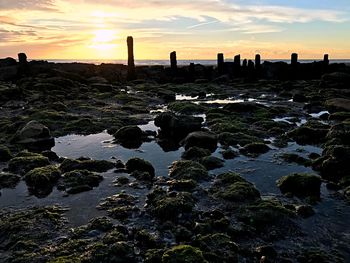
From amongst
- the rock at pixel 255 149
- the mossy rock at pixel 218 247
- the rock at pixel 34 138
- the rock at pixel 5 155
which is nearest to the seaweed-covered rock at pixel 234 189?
the mossy rock at pixel 218 247

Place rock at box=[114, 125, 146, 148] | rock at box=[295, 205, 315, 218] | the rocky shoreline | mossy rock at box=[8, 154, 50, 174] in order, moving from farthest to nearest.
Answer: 1. rock at box=[114, 125, 146, 148]
2. mossy rock at box=[8, 154, 50, 174]
3. rock at box=[295, 205, 315, 218]
4. the rocky shoreline

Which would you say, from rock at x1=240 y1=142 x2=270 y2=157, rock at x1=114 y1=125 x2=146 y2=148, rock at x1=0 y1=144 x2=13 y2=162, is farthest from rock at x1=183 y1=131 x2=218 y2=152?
rock at x1=0 y1=144 x2=13 y2=162

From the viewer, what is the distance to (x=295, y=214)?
1137 centimetres

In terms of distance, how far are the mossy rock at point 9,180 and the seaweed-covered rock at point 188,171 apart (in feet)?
20.6

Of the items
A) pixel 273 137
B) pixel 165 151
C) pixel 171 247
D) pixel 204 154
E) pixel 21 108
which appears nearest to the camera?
pixel 171 247

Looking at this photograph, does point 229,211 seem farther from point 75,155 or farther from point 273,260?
point 75,155

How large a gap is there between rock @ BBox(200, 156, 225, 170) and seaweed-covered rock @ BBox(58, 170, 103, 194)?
4759mm

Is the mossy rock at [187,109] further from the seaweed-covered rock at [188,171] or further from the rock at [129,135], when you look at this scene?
the seaweed-covered rock at [188,171]

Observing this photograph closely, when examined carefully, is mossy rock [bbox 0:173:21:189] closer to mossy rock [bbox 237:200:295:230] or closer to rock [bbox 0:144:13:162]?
rock [bbox 0:144:13:162]

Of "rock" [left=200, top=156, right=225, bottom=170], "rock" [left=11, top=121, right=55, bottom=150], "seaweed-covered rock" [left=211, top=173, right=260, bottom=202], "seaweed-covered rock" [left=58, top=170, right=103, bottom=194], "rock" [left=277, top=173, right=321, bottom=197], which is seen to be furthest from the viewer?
"rock" [left=11, top=121, right=55, bottom=150]

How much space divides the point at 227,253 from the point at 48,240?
490cm

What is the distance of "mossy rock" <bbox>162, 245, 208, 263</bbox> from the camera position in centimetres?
848

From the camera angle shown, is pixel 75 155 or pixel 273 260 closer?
pixel 273 260

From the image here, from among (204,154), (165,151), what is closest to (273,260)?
(204,154)
